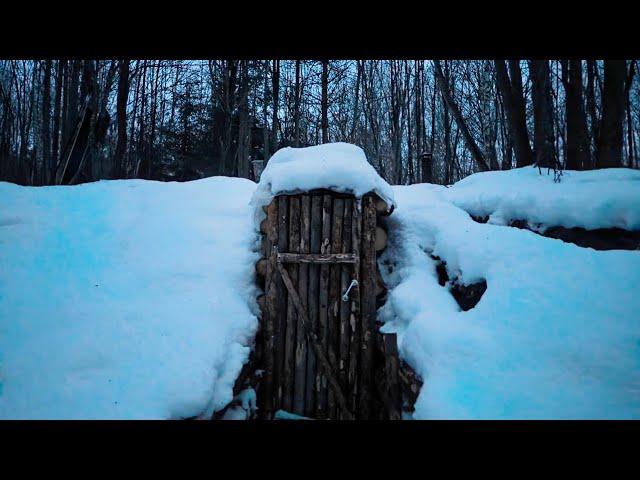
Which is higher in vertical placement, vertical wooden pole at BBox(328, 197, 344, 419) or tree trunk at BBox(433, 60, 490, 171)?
tree trunk at BBox(433, 60, 490, 171)

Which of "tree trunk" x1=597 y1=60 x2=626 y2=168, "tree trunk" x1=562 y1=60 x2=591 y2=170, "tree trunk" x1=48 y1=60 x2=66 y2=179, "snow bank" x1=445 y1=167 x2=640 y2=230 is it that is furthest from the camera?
"tree trunk" x1=48 y1=60 x2=66 y2=179

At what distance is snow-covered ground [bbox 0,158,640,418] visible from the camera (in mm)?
2520

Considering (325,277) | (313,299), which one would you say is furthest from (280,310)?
(325,277)

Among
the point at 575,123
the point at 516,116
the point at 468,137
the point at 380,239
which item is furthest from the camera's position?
the point at 468,137

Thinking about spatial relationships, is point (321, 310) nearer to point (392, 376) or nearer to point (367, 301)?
point (367, 301)

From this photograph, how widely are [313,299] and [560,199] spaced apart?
134 inches

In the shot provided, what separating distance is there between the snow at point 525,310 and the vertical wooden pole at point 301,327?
41.2 inches

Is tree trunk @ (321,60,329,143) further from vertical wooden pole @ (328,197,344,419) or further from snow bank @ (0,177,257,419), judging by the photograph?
vertical wooden pole @ (328,197,344,419)

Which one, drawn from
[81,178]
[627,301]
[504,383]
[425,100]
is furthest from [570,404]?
[425,100]

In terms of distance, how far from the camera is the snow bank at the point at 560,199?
12.3 feet

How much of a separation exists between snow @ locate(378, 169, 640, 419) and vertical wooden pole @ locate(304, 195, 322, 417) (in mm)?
883

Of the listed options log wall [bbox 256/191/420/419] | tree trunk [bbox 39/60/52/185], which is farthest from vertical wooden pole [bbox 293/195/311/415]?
tree trunk [bbox 39/60/52/185]

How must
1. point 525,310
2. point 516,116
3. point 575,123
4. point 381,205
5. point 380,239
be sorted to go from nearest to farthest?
point 525,310, point 381,205, point 380,239, point 575,123, point 516,116

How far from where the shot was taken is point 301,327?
418cm
